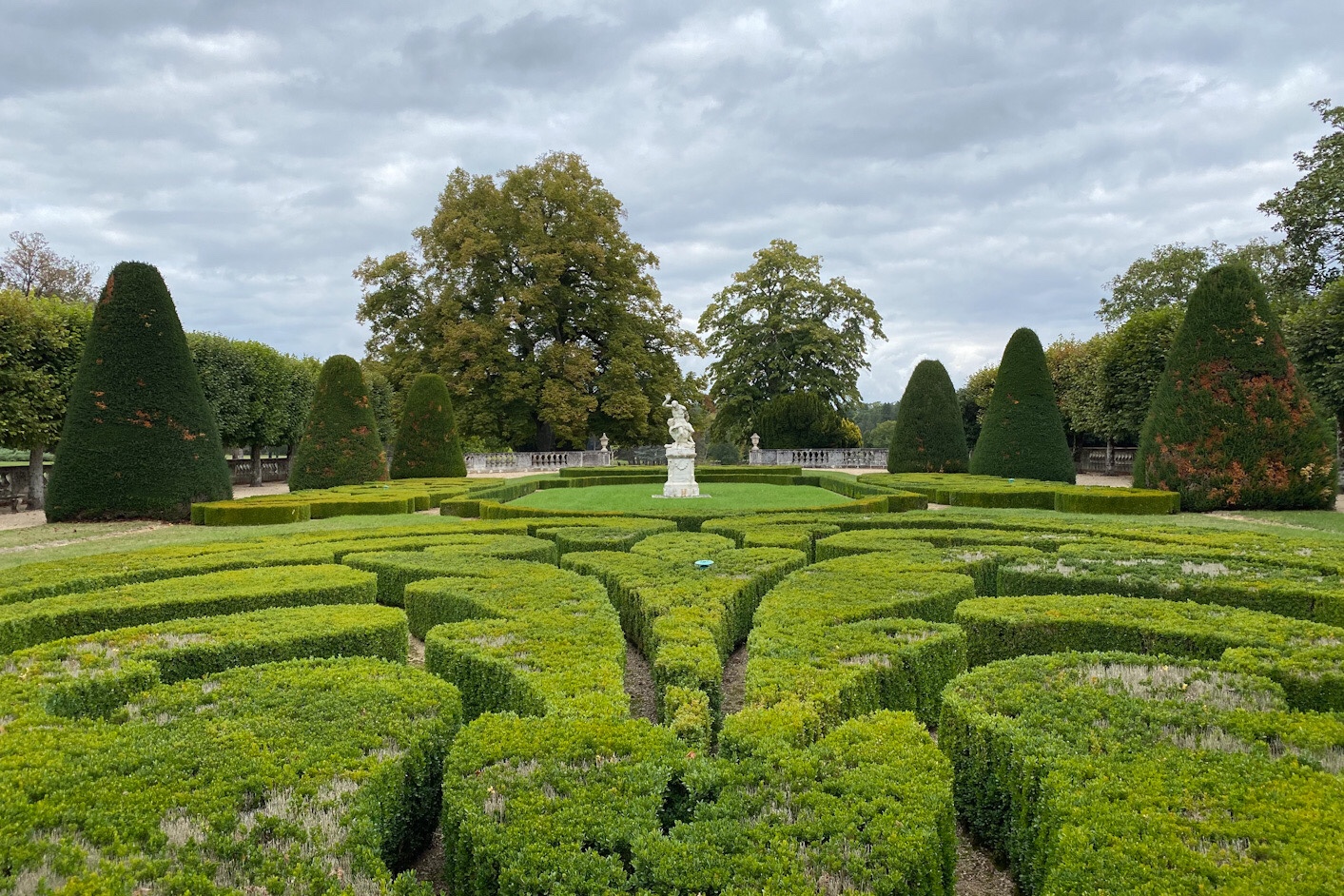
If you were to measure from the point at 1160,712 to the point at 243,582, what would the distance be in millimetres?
7227

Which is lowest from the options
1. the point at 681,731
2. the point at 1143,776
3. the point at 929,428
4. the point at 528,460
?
the point at 681,731

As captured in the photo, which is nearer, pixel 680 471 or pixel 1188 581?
pixel 1188 581

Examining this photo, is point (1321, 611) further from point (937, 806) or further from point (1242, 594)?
point (937, 806)

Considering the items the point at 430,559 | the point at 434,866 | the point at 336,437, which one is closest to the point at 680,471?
the point at 336,437

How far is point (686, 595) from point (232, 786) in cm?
373

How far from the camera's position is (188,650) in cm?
475

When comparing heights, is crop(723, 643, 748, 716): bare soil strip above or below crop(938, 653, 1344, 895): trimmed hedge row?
below

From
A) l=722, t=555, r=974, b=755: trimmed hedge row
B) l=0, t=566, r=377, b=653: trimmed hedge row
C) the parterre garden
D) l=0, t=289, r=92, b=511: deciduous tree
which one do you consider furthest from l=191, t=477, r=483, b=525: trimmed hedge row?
l=722, t=555, r=974, b=755: trimmed hedge row

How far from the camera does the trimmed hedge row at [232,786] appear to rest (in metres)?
2.54

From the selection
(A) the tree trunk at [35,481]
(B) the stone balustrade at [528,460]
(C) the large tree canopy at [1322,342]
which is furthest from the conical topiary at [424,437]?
(C) the large tree canopy at [1322,342]

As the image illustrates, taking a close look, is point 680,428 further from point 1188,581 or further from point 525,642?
point 525,642

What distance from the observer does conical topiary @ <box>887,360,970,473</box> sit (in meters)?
26.4

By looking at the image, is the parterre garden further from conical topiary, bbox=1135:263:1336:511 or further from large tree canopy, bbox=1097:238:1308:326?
large tree canopy, bbox=1097:238:1308:326

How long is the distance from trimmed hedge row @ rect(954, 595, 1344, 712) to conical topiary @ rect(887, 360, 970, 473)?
21.3 metres
